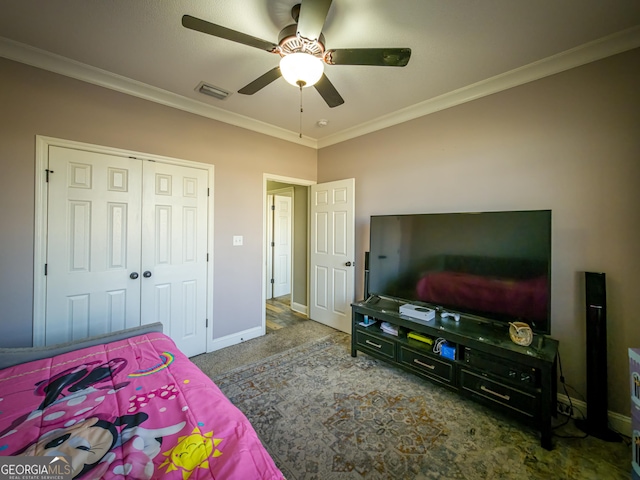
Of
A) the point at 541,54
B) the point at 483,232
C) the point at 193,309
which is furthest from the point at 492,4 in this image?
the point at 193,309

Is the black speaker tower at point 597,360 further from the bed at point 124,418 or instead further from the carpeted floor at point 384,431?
the bed at point 124,418

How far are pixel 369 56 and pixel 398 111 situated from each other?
1554 mm

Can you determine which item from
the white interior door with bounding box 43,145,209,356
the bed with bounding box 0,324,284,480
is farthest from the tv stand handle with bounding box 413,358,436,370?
the white interior door with bounding box 43,145,209,356

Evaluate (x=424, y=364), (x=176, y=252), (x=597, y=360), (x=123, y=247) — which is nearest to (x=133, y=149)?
(x=123, y=247)

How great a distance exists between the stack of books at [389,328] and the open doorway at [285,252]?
1.61 meters

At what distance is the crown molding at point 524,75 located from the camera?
1829 mm

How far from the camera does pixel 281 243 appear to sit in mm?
5512

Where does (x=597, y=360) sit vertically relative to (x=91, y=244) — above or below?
below

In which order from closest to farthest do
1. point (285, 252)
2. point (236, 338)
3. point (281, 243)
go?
point (236, 338), point (281, 243), point (285, 252)

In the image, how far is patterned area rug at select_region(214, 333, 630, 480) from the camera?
1.56 metres

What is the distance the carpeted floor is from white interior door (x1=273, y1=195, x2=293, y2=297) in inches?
113

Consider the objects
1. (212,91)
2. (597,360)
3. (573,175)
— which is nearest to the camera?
(597,360)

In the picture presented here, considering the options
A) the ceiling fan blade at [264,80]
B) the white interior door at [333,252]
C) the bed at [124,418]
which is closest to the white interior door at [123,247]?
the bed at [124,418]

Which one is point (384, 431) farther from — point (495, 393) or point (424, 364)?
point (495, 393)
